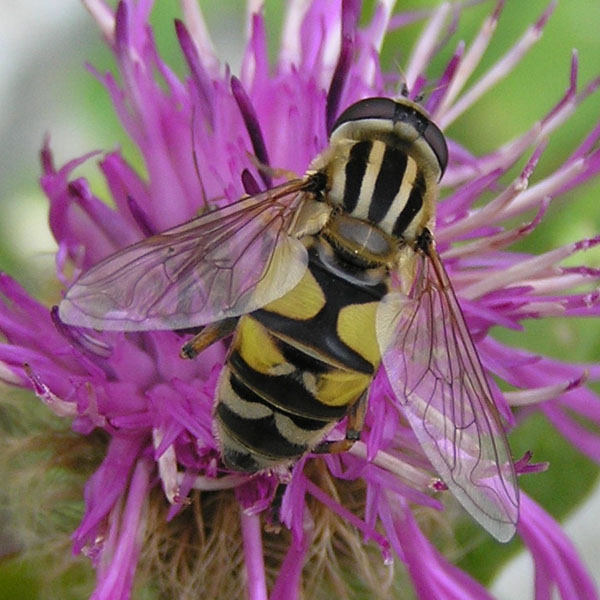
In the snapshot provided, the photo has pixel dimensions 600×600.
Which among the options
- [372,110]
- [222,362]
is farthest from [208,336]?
[372,110]

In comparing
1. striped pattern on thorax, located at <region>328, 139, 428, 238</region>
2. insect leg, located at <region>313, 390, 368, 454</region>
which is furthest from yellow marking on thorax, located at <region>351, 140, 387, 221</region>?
insect leg, located at <region>313, 390, 368, 454</region>

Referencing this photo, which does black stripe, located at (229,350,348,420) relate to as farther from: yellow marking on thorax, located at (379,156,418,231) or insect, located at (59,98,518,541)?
yellow marking on thorax, located at (379,156,418,231)

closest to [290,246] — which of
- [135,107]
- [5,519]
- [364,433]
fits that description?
[364,433]

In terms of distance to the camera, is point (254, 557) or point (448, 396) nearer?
point (448, 396)

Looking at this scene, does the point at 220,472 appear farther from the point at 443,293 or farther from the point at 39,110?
the point at 39,110

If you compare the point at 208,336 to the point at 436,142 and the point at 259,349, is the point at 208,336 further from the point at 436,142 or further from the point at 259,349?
the point at 436,142

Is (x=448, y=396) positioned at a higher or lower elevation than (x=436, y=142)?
lower
